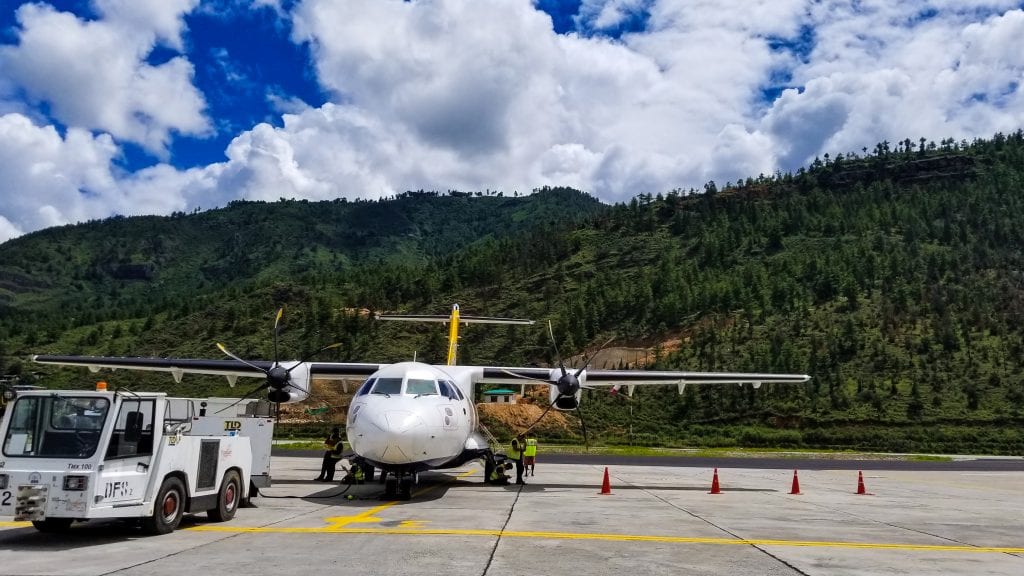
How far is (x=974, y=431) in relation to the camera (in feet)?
169

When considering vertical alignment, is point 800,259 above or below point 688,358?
above

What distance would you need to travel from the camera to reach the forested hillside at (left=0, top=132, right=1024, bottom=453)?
188 feet

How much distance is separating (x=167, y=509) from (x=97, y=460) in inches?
69.1

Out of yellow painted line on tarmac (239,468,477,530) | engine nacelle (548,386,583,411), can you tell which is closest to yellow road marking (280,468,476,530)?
yellow painted line on tarmac (239,468,477,530)

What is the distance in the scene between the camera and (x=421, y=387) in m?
15.8

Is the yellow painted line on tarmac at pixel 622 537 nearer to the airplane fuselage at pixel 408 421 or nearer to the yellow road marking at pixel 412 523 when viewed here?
the yellow road marking at pixel 412 523

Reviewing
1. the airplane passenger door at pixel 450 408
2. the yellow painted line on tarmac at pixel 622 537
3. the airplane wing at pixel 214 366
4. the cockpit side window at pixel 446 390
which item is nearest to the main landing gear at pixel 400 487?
the airplane passenger door at pixel 450 408

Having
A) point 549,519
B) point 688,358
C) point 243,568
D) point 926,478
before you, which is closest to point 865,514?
point 549,519

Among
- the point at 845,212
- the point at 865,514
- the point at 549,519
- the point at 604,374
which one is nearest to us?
the point at 549,519

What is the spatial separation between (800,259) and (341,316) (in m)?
57.6

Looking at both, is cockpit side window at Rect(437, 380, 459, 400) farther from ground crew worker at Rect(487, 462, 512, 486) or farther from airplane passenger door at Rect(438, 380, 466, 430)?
ground crew worker at Rect(487, 462, 512, 486)

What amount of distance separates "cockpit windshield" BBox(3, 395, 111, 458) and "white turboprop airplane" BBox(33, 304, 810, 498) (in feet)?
17.6

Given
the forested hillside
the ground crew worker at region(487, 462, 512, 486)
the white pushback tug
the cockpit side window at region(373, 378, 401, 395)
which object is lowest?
the ground crew worker at region(487, 462, 512, 486)

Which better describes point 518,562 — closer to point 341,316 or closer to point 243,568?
point 243,568
